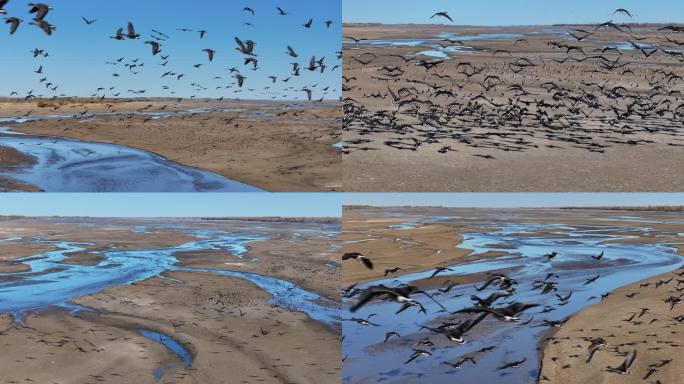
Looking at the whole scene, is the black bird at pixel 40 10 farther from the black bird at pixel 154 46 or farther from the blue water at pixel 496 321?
the blue water at pixel 496 321

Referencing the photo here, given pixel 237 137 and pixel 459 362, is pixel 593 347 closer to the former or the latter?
pixel 459 362

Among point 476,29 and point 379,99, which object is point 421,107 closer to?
point 379,99

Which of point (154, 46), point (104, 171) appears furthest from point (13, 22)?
point (104, 171)

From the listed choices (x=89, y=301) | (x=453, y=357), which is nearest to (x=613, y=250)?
(x=453, y=357)

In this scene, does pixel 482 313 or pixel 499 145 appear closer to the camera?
pixel 482 313

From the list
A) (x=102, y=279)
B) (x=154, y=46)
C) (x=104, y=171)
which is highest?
(x=154, y=46)

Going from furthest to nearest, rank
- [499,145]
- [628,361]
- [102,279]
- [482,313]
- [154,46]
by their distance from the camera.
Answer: [102,279], [154,46], [499,145], [628,361], [482,313]

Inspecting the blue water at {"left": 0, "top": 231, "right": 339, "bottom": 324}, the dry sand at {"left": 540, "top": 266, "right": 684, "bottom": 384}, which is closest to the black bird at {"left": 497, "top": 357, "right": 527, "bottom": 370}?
the dry sand at {"left": 540, "top": 266, "right": 684, "bottom": 384}
